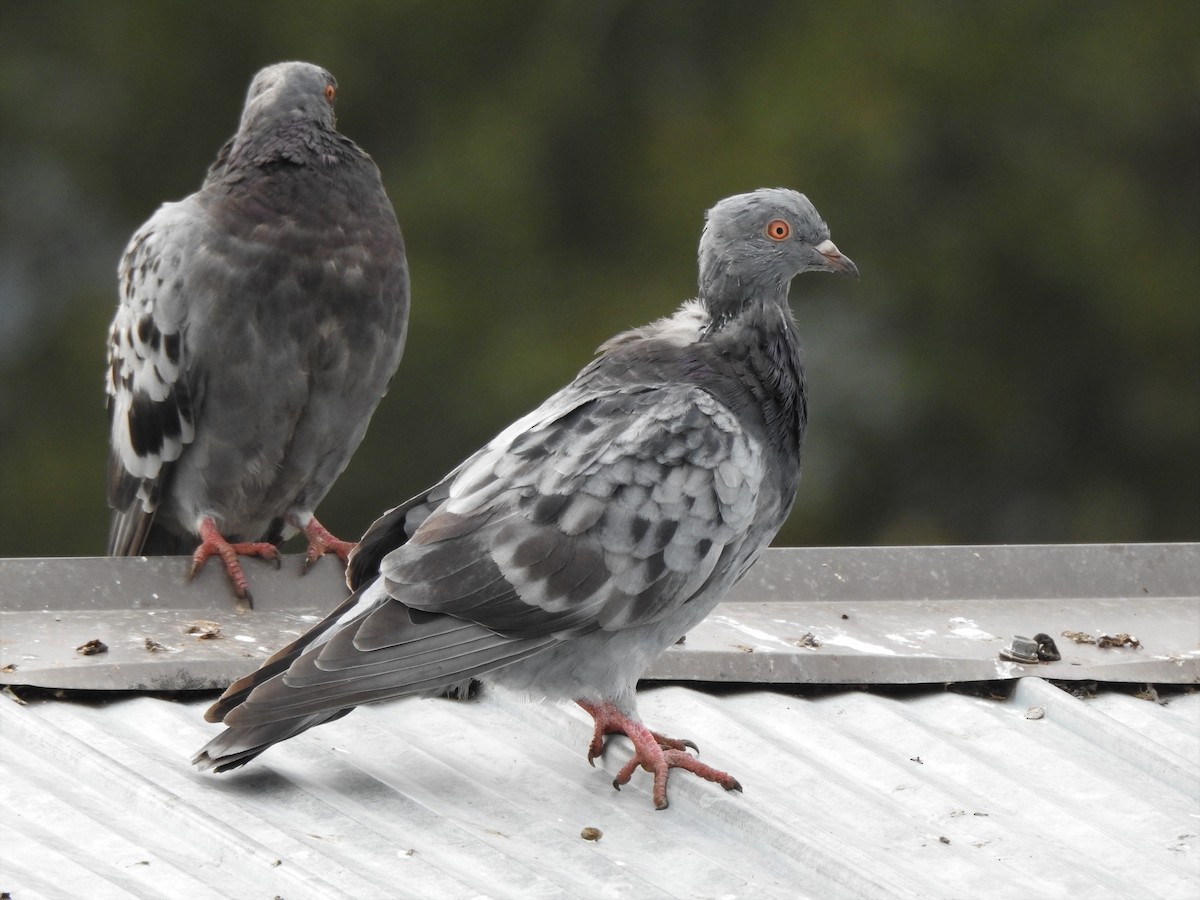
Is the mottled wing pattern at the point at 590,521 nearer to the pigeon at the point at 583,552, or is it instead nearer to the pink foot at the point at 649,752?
the pigeon at the point at 583,552

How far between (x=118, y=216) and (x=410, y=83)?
327 centimetres

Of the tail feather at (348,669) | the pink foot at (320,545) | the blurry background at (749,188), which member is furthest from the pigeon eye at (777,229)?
the blurry background at (749,188)

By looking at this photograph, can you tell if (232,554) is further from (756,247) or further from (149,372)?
(756,247)

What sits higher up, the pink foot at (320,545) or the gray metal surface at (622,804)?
the gray metal surface at (622,804)

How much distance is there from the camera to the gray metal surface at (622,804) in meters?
3.48

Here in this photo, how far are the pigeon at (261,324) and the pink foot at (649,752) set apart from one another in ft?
5.76

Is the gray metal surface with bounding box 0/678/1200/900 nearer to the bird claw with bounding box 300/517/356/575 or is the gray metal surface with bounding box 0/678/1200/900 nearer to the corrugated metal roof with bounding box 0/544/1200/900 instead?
the corrugated metal roof with bounding box 0/544/1200/900

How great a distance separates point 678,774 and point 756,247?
1.40m

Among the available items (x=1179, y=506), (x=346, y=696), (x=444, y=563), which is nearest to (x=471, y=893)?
(x=346, y=696)

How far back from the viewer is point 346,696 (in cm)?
374

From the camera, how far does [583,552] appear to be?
13.3ft

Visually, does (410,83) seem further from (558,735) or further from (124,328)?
(558,735)

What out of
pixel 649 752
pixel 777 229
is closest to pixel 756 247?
pixel 777 229

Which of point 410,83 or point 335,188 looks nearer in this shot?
point 335,188
